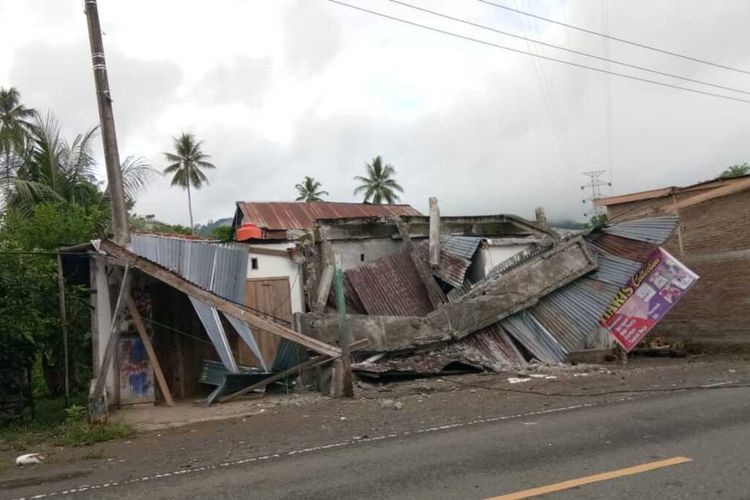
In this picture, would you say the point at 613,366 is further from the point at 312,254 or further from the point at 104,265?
the point at 104,265

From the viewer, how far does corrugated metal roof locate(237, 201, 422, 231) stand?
26.4 metres

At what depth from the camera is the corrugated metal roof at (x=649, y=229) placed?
14.4 meters

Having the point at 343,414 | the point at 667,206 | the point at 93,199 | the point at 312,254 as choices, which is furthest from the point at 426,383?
the point at 93,199

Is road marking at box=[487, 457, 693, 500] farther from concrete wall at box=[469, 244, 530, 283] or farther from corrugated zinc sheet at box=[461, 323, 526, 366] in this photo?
concrete wall at box=[469, 244, 530, 283]

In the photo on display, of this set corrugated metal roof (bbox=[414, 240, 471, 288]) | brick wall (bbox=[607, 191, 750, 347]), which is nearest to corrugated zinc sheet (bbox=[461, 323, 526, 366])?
corrugated metal roof (bbox=[414, 240, 471, 288])

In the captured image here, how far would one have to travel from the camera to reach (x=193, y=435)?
27.0ft

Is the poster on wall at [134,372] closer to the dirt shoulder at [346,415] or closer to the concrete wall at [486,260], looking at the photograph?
the dirt shoulder at [346,415]

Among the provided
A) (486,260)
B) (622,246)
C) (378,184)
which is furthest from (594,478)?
(378,184)

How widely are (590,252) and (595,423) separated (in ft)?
26.9

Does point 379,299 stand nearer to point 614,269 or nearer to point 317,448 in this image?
point 614,269

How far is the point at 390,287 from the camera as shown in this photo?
14195mm

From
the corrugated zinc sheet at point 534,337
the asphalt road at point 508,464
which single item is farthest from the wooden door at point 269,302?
the asphalt road at point 508,464

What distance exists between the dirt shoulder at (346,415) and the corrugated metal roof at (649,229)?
9.79 feet

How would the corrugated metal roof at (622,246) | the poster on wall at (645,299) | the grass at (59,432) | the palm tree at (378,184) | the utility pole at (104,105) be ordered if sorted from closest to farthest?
the grass at (59,432) < the utility pole at (104,105) < the poster on wall at (645,299) < the corrugated metal roof at (622,246) < the palm tree at (378,184)
